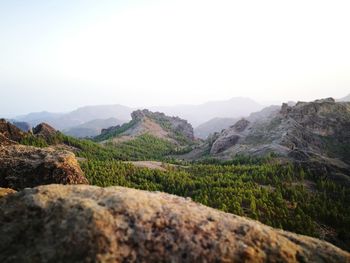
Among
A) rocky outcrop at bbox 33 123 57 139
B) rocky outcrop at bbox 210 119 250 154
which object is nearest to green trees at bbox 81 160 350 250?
rocky outcrop at bbox 33 123 57 139

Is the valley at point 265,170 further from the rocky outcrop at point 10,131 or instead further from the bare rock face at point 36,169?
the bare rock face at point 36,169

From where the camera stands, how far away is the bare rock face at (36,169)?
3006 centimetres

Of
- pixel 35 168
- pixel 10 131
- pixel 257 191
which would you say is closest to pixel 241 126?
pixel 257 191

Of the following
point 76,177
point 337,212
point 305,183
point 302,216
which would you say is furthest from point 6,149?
point 305,183

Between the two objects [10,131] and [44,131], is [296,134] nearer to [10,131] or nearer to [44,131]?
[44,131]

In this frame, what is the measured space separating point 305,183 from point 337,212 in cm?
1966

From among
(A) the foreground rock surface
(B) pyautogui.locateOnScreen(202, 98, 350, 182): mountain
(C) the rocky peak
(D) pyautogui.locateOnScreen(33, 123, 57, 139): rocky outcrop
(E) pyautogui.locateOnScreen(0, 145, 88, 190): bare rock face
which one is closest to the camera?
(A) the foreground rock surface

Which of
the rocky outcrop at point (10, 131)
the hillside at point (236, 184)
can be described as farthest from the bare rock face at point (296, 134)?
the rocky outcrop at point (10, 131)

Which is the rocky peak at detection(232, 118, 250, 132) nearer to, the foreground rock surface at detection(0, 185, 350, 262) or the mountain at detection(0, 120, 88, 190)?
the mountain at detection(0, 120, 88, 190)

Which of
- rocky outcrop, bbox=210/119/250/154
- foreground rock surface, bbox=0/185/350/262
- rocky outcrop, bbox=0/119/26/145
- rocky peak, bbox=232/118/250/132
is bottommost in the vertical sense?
rocky outcrop, bbox=210/119/250/154

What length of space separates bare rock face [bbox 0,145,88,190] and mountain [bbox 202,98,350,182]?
79.0 m

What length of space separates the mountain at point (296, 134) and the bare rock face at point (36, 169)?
79.0m

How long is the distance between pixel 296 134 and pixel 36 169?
10521cm

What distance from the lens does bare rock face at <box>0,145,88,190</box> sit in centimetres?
3006
